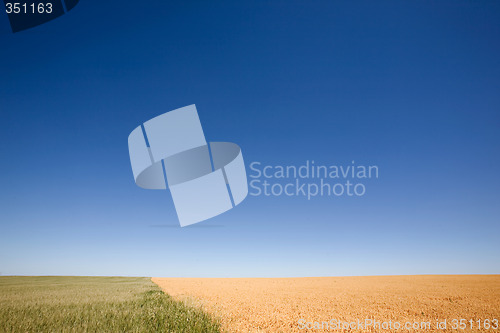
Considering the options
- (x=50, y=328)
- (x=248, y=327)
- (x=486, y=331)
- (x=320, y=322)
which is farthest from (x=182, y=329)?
(x=486, y=331)

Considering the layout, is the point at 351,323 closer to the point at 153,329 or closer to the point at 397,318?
the point at 397,318

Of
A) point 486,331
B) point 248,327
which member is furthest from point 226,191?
point 486,331

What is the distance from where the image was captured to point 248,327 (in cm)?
1280

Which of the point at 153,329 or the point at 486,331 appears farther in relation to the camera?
the point at 486,331

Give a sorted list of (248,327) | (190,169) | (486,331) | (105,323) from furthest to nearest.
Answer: (190,169) < (486,331) < (248,327) < (105,323)

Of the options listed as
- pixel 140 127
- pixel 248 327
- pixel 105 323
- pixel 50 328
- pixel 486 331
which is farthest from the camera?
pixel 140 127

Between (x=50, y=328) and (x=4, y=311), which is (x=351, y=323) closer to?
(x=50, y=328)

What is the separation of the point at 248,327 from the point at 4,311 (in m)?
12.3

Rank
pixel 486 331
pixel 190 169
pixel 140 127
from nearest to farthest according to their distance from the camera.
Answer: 1. pixel 486 331
2. pixel 140 127
3. pixel 190 169

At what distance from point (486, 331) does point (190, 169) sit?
17674mm

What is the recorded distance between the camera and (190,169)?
60.5 feet

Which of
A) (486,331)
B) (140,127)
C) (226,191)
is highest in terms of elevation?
(140,127)

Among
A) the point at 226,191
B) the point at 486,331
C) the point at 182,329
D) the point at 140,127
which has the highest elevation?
the point at 140,127

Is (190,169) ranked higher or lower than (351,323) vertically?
higher
